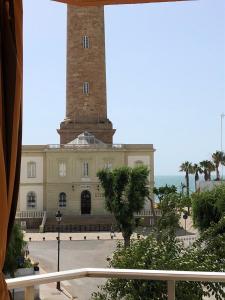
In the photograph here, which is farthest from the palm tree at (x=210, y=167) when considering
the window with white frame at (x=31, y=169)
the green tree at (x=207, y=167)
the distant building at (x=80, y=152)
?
the window with white frame at (x=31, y=169)

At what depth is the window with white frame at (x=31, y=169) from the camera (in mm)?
40906

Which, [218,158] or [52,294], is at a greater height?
[218,158]

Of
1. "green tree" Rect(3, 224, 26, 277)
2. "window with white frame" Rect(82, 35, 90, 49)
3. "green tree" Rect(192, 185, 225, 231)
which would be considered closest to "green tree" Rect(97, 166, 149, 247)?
"green tree" Rect(192, 185, 225, 231)

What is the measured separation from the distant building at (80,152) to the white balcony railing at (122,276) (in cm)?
3757

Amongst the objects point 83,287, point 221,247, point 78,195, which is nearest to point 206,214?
Result: point 83,287

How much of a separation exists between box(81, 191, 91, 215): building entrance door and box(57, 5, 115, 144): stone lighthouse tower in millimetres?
4926

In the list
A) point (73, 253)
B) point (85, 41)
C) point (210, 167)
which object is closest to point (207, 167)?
point (210, 167)

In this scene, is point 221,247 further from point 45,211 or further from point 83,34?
point 83,34

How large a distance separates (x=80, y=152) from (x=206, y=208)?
17693mm

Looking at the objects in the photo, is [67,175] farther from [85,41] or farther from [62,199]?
[85,41]

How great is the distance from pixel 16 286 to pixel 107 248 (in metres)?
26.7

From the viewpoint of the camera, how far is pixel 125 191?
3269cm

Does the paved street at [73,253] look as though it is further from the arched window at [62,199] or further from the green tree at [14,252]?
the arched window at [62,199]

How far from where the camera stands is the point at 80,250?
28297 millimetres
